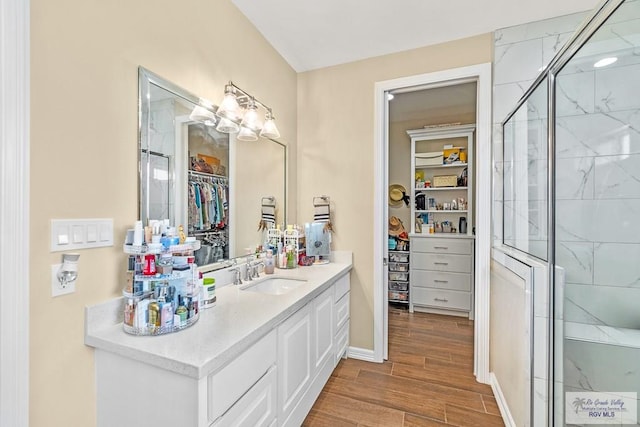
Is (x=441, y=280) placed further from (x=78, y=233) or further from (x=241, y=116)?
(x=78, y=233)

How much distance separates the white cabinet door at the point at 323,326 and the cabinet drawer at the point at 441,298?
6.44 feet

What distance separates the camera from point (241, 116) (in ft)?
6.06

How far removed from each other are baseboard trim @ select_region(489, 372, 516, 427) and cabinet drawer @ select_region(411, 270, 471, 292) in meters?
1.45

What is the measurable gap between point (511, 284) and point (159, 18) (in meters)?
2.36

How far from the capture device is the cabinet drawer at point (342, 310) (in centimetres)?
218

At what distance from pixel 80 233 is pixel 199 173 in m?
0.67

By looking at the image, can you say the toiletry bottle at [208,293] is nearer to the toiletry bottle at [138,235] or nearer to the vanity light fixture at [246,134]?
the toiletry bottle at [138,235]

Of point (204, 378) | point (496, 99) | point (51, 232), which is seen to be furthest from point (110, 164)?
point (496, 99)

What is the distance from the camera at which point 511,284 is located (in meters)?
1.69

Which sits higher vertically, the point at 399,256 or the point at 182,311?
the point at 182,311

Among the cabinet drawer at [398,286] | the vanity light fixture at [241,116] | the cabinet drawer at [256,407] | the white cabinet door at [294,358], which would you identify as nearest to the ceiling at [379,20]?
the vanity light fixture at [241,116]

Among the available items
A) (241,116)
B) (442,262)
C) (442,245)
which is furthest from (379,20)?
(442,262)

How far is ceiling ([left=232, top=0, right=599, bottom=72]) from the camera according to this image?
184cm

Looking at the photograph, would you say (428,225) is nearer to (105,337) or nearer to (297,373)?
(297,373)
